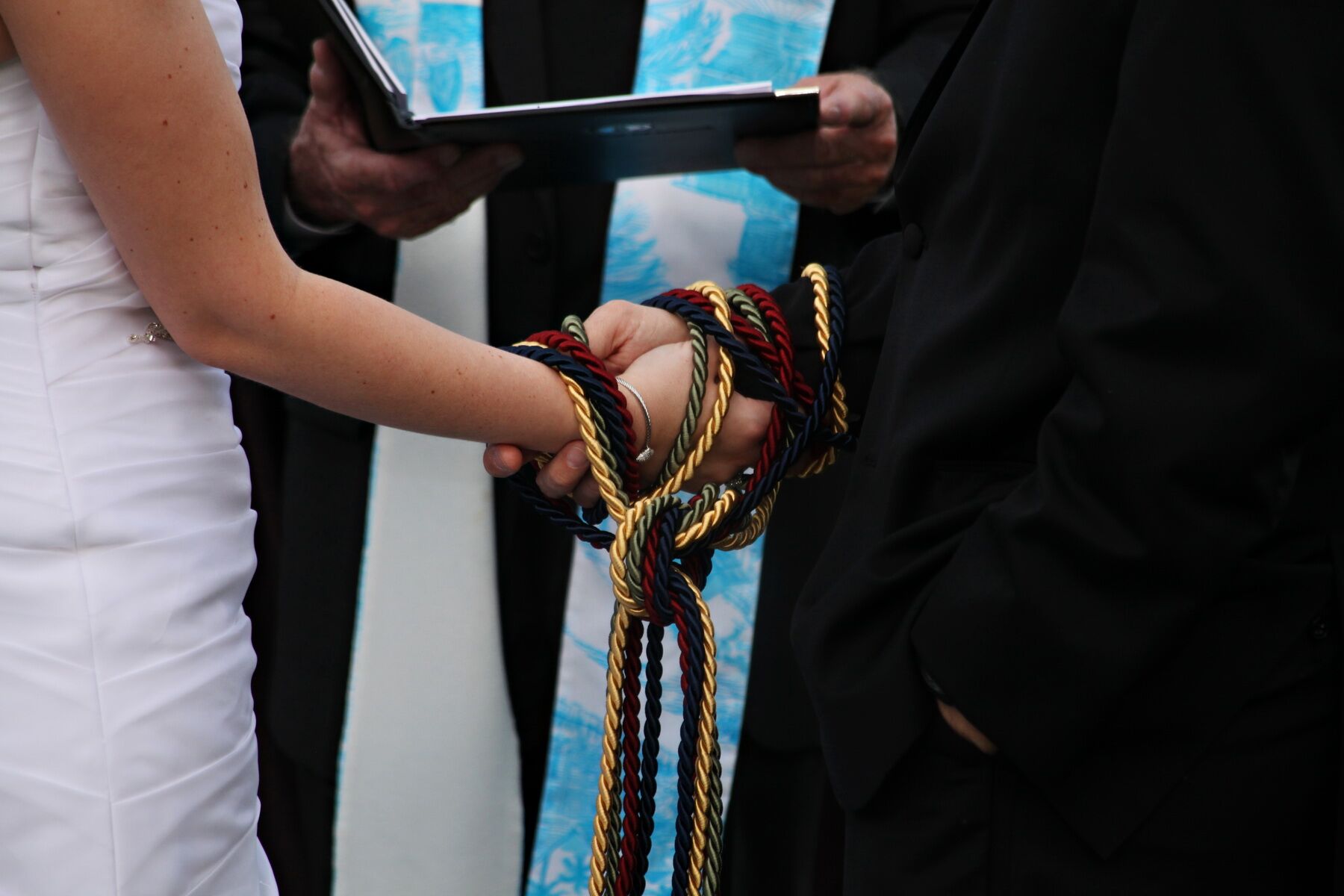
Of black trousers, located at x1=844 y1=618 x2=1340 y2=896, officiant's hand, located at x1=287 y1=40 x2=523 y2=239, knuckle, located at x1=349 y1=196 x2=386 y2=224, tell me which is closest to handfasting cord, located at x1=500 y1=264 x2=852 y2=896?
black trousers, located at x1=844 y1=618 x2=1340 y2=896

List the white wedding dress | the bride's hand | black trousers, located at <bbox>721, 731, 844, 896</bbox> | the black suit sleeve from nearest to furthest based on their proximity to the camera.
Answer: the black suit sleeve → the white wedding dress → the bride's hand → black trousers, located at <bbox>721, 731, 844, 896</bbox>

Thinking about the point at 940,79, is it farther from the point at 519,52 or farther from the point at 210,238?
the point at 519,52

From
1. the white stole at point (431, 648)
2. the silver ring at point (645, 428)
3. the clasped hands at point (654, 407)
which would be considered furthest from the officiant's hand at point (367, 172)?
the silver ring at point (645, 428)

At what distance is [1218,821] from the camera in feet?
2.72

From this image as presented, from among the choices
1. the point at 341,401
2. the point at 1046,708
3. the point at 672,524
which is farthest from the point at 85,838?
the point at 1046,708

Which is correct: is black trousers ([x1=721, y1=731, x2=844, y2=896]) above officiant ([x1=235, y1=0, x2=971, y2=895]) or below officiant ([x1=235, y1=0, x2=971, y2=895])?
below

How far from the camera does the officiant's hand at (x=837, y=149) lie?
1.46 m

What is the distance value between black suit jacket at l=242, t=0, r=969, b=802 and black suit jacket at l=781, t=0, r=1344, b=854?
71 centimetres

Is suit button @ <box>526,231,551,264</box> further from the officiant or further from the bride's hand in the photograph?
the bride's hand

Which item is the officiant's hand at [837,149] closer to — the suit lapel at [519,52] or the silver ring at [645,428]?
the suit lapel at [519,52]

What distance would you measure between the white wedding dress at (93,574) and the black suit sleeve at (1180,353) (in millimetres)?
609

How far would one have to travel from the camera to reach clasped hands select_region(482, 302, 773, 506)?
1.11m

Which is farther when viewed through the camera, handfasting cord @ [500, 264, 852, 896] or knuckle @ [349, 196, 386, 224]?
knuckle @ [349, 196, 386, 224]

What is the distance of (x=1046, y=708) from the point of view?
0.81 m
